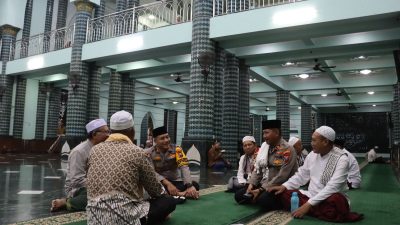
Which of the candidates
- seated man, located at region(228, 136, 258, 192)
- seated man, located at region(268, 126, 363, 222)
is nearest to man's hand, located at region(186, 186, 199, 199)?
seated man, located at region(228, 136, 258, 192)

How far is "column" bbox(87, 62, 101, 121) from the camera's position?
10.8m

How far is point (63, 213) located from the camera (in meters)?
3.27

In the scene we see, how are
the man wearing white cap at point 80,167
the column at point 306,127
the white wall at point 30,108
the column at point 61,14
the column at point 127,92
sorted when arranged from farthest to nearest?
the column at point 306,127 < the column at point 61,14 < the white wall at point 30,108 < the column at point 127,92 < the man wearing white cap at point 80,167

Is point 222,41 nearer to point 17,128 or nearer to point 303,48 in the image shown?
point 303,48

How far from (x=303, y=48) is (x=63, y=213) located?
692cm

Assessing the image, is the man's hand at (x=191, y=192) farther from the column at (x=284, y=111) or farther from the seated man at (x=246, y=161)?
the column at (x=284, y=111)

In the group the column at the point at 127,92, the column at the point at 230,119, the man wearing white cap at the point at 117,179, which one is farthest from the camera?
the column at the point at 127,92

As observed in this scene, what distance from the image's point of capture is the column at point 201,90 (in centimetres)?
799

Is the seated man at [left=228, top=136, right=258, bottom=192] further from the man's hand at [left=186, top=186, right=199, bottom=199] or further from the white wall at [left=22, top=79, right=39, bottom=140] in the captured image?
the white wall at [left=22, top=79, right=39, bottom=140]

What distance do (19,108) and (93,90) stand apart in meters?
4.44

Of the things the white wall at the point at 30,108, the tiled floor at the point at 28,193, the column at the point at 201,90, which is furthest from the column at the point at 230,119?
the white wall at the point at 30,108

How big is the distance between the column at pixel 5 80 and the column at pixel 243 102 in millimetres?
8775

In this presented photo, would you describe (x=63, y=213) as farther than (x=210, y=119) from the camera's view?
No

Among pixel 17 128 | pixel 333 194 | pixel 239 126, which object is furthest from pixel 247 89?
pixel 17 128
